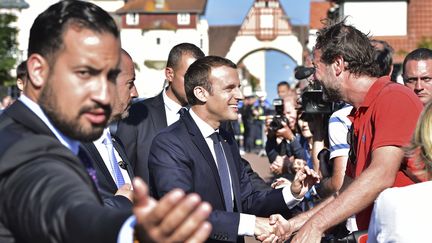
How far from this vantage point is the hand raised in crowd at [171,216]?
216cm

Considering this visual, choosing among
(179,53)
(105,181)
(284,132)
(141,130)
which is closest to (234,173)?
(105,181)

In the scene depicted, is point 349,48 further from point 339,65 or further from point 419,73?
point 419,73

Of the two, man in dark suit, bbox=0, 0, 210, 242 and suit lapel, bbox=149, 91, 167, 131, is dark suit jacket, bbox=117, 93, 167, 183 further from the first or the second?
man in dark suit, bbox=0, 0, 210, 242

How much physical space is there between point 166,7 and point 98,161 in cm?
10631

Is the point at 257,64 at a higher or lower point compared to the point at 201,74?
lower

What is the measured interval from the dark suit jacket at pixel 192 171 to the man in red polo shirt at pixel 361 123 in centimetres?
35

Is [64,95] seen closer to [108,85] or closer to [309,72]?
[108,85]

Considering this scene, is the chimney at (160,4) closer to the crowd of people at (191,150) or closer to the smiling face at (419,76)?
the crowd of people at (191,150)

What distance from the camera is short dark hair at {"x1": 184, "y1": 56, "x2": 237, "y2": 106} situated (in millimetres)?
6570

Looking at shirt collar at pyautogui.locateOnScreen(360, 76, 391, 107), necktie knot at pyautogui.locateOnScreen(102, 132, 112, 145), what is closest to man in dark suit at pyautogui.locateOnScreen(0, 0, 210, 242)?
shirt collar at pyautogui.locateOnScreen(360, 76, 391, 107)

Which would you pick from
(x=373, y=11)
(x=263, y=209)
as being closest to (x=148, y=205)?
(x=263, y=209)

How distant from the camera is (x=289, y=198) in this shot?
6363 millimetres

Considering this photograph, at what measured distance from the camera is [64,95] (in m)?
2.83

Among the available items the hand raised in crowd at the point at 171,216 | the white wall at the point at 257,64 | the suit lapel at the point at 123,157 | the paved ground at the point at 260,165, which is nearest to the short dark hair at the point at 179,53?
the suit lapel at the point at 123,157
